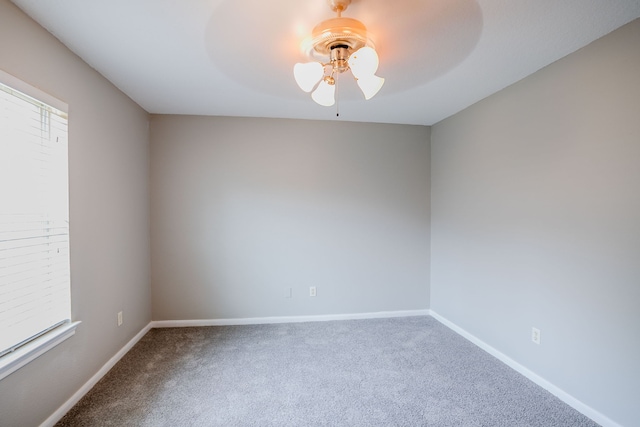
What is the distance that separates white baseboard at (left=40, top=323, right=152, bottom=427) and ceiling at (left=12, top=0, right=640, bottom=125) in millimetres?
2273

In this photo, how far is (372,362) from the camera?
96.2 inches

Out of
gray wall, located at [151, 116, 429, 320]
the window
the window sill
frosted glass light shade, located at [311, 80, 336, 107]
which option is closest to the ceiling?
frosted glass light shade, located at [311, 80, 336, 107]

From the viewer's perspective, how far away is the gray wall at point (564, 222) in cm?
163

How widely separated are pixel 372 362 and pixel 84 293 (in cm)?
226

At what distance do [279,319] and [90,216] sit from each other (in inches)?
82.1

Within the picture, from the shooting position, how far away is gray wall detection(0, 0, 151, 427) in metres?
1.54

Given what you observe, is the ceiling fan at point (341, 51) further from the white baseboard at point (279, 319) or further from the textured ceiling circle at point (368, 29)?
the white baseboard at point (279, 319)

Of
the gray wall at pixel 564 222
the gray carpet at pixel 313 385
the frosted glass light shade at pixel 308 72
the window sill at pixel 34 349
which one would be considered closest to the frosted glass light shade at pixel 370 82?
the frosted glass light shade at pixel 308 72

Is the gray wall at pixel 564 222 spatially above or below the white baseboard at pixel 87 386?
above

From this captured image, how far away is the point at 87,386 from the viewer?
203 centimetres

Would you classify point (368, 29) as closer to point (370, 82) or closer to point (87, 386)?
point (370, 82)

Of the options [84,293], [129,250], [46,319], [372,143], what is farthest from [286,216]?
[46,319]

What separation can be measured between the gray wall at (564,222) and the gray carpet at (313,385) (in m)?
0.35

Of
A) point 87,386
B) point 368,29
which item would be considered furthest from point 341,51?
point 87,386
